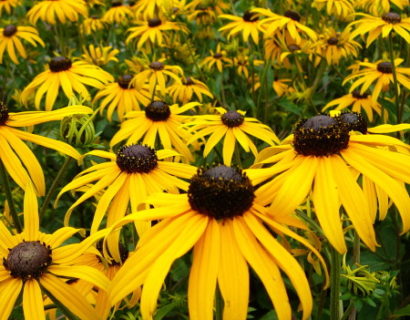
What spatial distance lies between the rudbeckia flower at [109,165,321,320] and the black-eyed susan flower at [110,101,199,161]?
1.07 metres

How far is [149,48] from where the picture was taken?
3.59 metres

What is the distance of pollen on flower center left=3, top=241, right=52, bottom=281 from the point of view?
1211mm

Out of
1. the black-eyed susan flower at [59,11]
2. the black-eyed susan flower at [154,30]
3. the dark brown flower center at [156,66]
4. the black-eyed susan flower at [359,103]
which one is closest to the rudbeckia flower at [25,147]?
the dark brown flower center at [156,66]

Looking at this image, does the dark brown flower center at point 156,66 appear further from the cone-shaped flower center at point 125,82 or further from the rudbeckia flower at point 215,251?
the rudbeckia flower at point 215,251

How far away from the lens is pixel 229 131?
7.30 ft

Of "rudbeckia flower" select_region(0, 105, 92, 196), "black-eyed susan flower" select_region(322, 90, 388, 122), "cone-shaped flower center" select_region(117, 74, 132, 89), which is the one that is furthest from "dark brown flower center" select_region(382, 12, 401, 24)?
"rudbeckia flower" select_region(0, 105, 92, 196)

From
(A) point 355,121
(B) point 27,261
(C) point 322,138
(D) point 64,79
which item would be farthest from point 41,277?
(D) point 64,79

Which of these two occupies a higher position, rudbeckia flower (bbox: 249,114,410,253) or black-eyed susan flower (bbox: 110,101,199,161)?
rudbeckia flower (bbox: 249,114,410,253)

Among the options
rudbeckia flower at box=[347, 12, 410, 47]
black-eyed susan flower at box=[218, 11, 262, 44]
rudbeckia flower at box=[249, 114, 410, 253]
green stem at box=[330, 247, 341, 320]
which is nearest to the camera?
rudbeckia flower at box=[249, 114, 410, 253]

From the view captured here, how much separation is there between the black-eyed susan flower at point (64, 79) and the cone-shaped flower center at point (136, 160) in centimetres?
103

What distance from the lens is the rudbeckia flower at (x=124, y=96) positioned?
2.76 metres

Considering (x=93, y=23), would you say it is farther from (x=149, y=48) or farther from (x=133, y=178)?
(x=133, y=178)

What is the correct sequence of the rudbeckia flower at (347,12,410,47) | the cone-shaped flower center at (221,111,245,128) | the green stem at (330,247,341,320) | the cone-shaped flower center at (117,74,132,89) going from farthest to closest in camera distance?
the cone-shaped flower center at (117,74,132,89), the rudbeckia flower at (347,12,410,47), the cone-shaped flower center at (221,111,245,128), the green stem at (330,247,341,320)

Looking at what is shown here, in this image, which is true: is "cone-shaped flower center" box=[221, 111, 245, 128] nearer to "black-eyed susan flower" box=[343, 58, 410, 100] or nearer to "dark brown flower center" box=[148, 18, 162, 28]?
"black-eyed susan flower" box=[343, 58, 410, 100]
